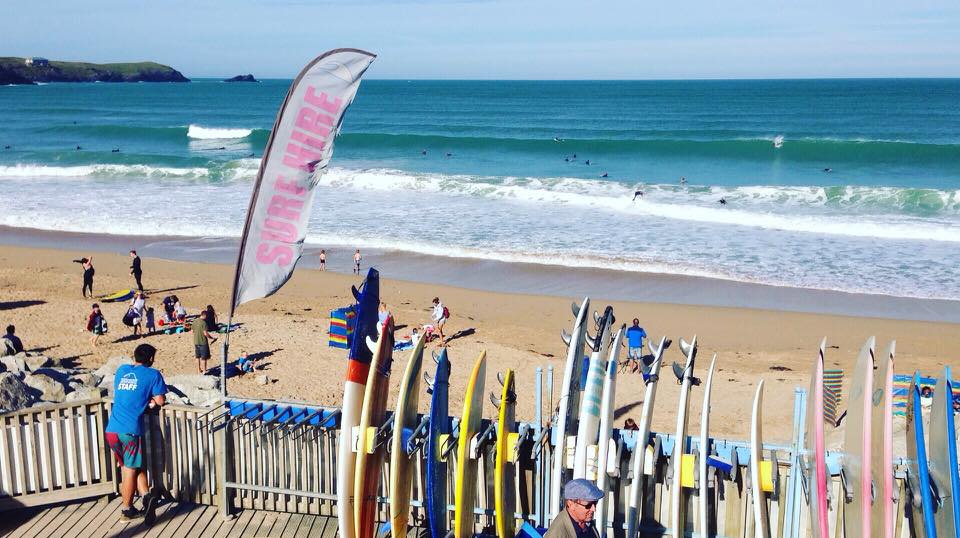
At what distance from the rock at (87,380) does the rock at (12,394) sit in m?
2.12

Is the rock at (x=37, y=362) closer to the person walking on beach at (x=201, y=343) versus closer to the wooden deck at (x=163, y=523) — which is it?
the person walking on beach at (x=201, y=343)

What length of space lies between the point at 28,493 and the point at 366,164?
36966mm

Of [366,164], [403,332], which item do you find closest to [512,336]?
[403,332]

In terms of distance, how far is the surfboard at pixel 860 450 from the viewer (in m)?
4.66

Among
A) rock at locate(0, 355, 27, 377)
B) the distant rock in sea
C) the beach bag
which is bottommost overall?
the beach bag

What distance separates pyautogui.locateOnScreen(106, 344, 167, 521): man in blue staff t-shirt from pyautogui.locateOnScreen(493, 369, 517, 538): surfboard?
2.62 metres

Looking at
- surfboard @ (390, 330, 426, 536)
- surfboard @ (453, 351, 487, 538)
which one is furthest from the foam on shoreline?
surfboard @ (390, 330, 426, 536)

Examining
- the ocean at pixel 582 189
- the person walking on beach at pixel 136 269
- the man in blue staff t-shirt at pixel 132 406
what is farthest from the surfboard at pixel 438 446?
the ocean at pixel 582 189

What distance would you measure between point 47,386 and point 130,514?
3.10 meters

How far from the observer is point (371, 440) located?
224 inches

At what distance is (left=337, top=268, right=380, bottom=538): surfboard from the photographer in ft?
18.7

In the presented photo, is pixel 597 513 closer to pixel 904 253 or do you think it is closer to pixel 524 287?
pixel 524 287

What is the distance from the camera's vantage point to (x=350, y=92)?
6.50m

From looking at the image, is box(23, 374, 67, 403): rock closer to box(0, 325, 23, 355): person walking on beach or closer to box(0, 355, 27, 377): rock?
box(0, 355, 27, 377): rock
